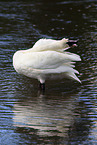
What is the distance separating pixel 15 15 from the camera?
18609mm

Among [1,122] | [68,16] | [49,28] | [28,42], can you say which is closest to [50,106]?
[1,122]

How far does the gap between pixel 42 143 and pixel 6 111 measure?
6.21 feet

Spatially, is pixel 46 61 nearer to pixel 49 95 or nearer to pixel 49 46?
pixel 49 46

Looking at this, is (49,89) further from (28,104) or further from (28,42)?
(28,42)

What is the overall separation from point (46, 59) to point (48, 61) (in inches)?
2.5

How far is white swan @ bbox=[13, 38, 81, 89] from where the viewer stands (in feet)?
31.1

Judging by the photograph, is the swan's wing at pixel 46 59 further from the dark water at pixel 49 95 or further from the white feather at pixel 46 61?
the dark water at pixel 49 95

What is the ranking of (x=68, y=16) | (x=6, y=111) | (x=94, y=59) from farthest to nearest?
1. (x=68, y=16)
2. (x=94, y=59)
3. (x=6, y=111)

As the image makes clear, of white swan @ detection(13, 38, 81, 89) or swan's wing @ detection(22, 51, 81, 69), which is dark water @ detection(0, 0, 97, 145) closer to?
white swan @ detection(13, 38, 81, 89)

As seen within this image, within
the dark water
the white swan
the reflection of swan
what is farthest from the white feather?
the reflection of swan

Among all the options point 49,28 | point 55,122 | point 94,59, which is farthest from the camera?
point 49,28

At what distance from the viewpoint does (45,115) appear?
8.05 m

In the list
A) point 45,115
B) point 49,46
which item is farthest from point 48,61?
point 45,115

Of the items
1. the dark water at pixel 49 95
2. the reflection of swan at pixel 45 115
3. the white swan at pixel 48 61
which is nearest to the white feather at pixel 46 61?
the white swan at pixel 48 61
